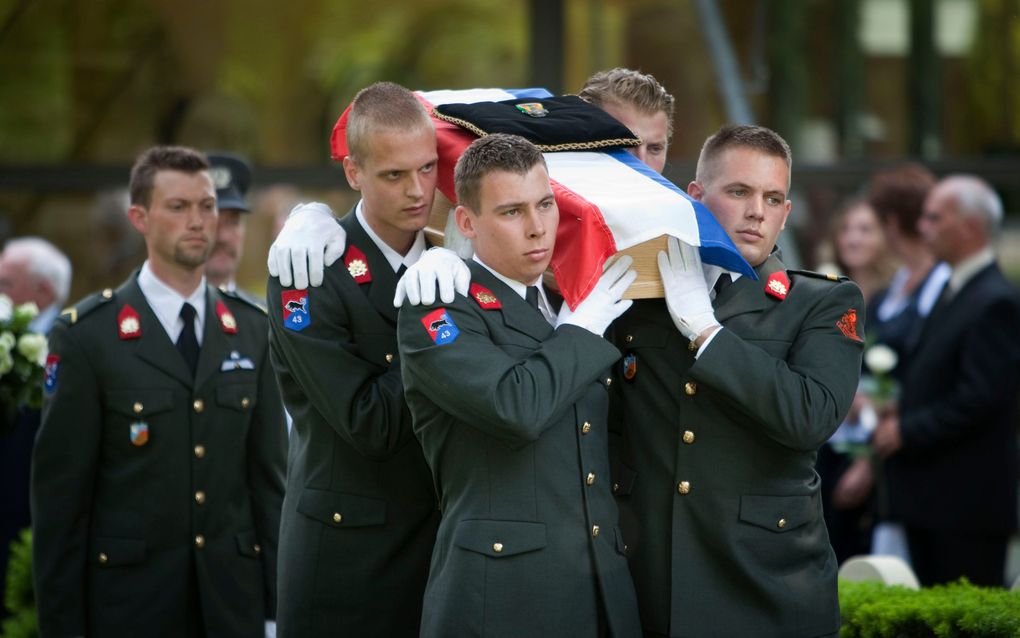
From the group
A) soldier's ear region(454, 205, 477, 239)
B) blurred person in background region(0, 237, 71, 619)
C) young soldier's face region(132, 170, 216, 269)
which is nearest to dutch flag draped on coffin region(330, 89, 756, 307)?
soldier's ear region(454, 205, 477, 239)

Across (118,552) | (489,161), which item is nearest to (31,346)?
(118,552)

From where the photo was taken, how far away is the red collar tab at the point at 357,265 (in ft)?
12.9

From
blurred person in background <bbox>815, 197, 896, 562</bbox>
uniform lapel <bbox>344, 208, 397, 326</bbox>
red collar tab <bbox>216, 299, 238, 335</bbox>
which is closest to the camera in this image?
uniform lapel <bbox>344, 208, 397, 326</bbox>

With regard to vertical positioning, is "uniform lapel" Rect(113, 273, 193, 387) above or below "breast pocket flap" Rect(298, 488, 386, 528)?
above

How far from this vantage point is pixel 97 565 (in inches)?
188

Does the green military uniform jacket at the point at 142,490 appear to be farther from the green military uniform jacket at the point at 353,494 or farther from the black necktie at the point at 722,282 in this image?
the black necktie at the point at 722,282

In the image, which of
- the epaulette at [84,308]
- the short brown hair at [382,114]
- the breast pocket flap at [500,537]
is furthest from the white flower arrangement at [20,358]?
the breast pocket flap at [500,537]

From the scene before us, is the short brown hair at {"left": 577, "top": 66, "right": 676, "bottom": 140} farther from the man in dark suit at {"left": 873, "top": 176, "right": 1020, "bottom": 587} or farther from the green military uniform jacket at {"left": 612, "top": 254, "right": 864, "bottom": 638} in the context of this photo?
the man in dark suit at {"left": 873, "top": 176, "right": 1020, "bottom": 587}

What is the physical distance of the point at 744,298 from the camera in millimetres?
3715

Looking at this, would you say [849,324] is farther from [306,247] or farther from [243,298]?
[243,298]

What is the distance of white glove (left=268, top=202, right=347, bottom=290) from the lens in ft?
12.6

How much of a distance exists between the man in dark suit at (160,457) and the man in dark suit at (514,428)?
159cm

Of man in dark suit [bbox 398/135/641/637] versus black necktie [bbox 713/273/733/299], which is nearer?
man in dark suit [bbox 398/135/641/637]

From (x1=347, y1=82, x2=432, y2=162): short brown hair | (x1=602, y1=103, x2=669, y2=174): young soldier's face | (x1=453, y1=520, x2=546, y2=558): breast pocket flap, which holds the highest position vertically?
(x1=602, y1=103, x2=669, y2=174): young soldier's face
